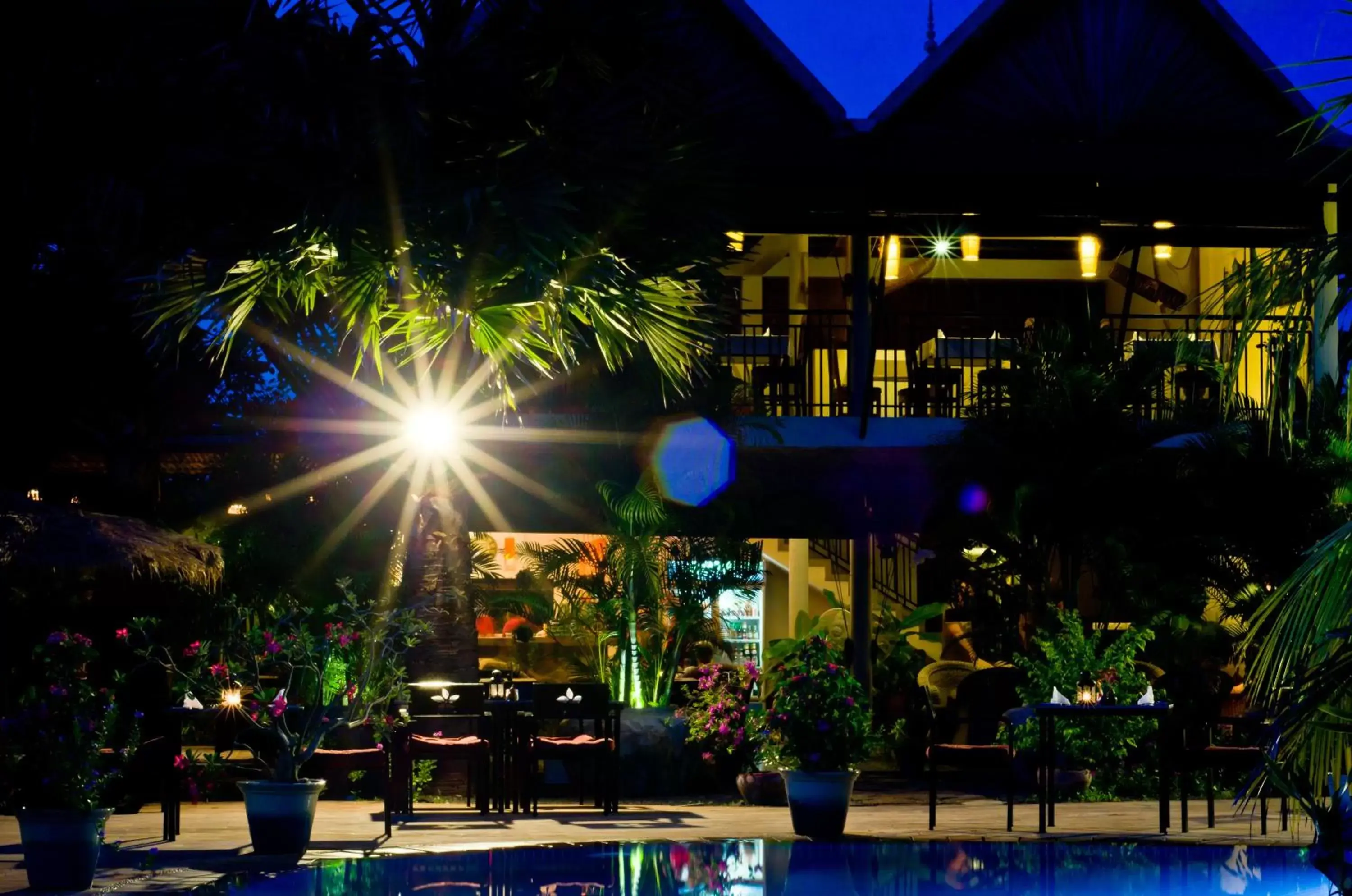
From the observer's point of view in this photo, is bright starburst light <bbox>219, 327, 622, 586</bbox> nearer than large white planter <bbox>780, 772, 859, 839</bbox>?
No

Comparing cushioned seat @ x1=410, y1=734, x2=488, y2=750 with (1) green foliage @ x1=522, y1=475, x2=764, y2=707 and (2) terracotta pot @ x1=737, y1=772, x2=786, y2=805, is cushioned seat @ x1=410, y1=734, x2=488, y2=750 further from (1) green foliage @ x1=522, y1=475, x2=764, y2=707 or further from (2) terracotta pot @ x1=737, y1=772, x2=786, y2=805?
(1) green foliage @ x1=522, y1=475, x2=764, y2=707

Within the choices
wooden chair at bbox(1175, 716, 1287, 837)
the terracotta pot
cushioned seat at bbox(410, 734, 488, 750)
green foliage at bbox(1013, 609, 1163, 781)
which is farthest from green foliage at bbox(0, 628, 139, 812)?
green foliage at bbox(1013, 609, 1163, 781)

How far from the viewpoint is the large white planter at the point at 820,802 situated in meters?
9.45

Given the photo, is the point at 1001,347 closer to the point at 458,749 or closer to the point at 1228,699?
the point at 1228,699

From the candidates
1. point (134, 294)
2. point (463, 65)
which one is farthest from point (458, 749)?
point (463, 65)

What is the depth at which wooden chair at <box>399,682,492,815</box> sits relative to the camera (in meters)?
10.6

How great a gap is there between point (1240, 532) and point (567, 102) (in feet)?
23.2

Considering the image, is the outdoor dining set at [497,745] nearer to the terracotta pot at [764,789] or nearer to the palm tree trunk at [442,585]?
the palm tree trunk at [442,585]

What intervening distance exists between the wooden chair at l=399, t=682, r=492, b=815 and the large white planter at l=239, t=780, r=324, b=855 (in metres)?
1.55

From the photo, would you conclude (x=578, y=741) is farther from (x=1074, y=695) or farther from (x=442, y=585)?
(x=1074, y=695)

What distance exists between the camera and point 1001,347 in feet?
48.1

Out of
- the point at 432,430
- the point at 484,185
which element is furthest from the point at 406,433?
the point at 484,185

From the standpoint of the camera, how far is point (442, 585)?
1252cm

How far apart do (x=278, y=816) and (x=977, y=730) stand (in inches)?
248
